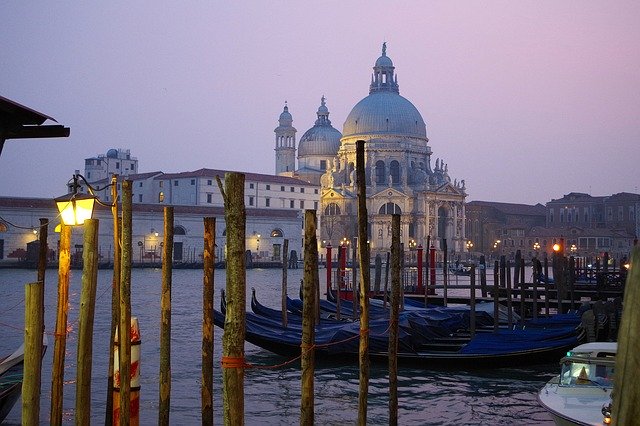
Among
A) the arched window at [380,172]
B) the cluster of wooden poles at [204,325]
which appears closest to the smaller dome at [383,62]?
the arched window at [380,172]

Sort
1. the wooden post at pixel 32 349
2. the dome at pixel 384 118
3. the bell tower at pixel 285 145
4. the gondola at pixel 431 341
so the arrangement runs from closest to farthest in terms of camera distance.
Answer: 1. the wooden post at pixel 32 349
2. the gondola at pixel 431 341
3. the dome at pixel 384 118
4. the bell tower at pixel 285 145

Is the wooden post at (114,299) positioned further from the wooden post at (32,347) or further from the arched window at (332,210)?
the arched window at (332,210)

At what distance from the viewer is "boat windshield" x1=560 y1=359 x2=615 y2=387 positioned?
7594 millimetres

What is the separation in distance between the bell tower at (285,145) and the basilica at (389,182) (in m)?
9.55

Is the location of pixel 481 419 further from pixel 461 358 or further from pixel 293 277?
pixel 293 277

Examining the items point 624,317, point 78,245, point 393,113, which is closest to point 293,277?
point 78,245

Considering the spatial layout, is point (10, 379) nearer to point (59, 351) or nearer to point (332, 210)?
point (59, 351)

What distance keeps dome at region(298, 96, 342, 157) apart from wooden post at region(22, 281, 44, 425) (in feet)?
250

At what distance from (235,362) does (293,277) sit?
145 ft

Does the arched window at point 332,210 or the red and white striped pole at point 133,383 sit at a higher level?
the arched window at point 332,210

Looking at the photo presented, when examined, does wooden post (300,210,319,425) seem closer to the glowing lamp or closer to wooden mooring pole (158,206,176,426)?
wooden mooring pole (158,206,176,426)

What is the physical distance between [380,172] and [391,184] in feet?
6.26

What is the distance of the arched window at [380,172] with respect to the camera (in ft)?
240

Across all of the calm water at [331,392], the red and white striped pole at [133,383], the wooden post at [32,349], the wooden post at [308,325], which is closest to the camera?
the wooden post at [32,349]
